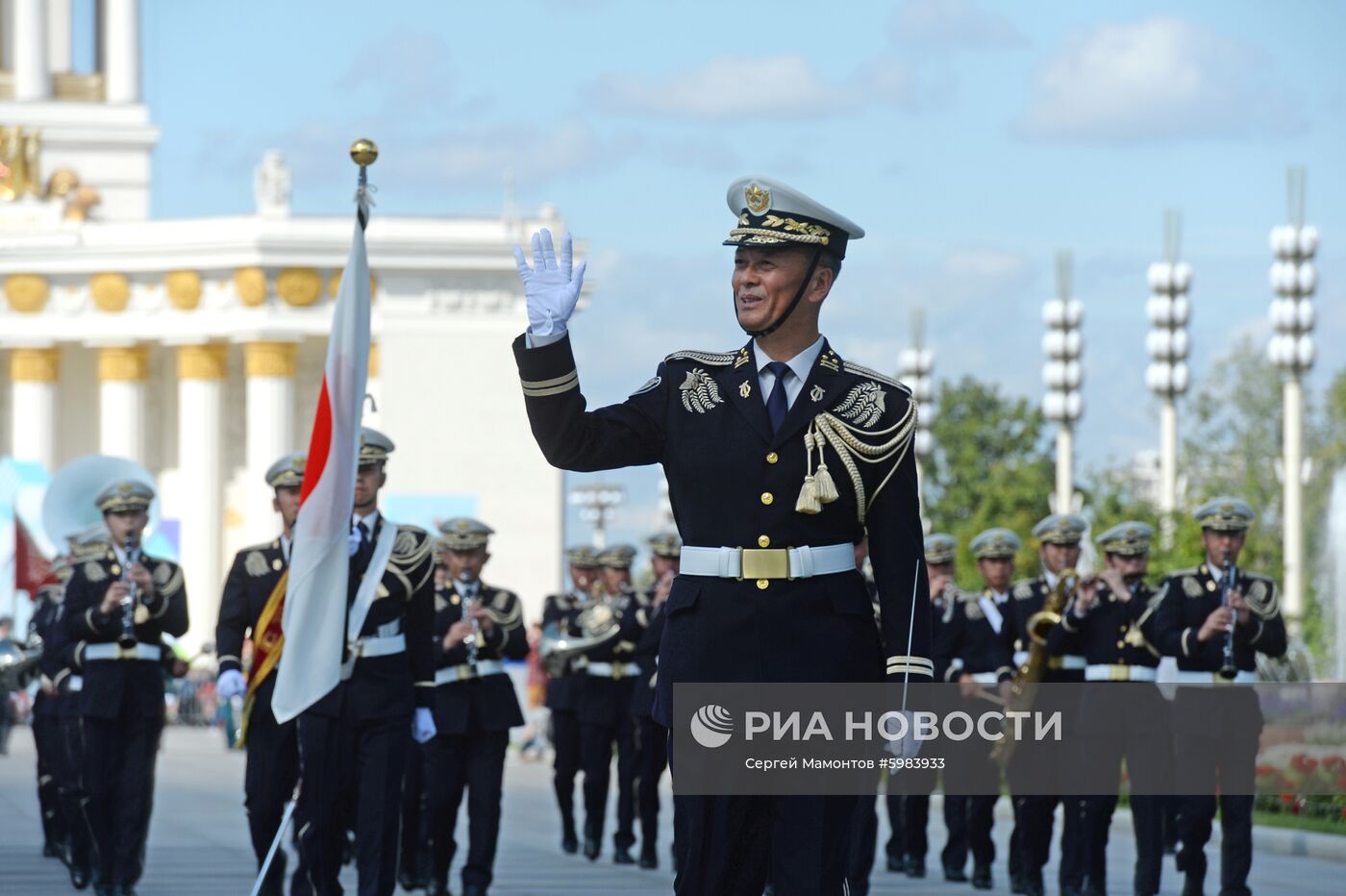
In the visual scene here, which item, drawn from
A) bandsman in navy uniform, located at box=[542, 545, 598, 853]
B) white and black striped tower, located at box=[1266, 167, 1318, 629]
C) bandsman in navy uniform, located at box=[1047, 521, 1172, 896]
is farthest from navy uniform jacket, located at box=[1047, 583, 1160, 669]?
white and black striped tower, located at box=[1266, 167, 1318, 629]

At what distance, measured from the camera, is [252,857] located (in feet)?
49.7

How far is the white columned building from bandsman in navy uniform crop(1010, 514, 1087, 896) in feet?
111

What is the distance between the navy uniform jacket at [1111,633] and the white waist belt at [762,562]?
6.67 metres

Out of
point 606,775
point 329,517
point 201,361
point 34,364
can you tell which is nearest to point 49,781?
point 606,775

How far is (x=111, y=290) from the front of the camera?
53750 mm

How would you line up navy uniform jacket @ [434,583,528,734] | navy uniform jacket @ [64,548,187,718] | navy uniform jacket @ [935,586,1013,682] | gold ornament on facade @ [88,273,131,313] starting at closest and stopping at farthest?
navy uniform jacket @ [64,548,187,718] < navy uniform jacket @ [434,583,528,734] < navy uniform jacket @ [935,586,1013,682] < gold ornament on facade @ [88,273,131,313]

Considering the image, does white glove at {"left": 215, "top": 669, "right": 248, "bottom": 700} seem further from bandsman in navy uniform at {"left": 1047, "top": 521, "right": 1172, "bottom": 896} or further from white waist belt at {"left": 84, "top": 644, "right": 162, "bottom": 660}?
bandsman in navy uniform at {"left": 1047, "top": 521, "right": 1172, "bottom": 896}

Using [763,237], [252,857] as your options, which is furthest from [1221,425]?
[763,237]

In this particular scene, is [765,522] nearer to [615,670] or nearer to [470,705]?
[470,705]

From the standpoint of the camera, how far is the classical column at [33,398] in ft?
178

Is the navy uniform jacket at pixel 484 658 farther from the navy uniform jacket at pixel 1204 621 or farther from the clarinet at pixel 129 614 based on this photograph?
the navy uniform jacket at pixel 1204 621

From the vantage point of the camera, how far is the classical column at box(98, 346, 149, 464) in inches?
2121

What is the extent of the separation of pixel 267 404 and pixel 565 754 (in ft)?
116

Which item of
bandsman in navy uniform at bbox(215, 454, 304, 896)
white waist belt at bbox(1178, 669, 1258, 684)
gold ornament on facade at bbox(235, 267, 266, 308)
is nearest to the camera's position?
bandsman in navy uniform at bbox(215, 454, 304, 896)
